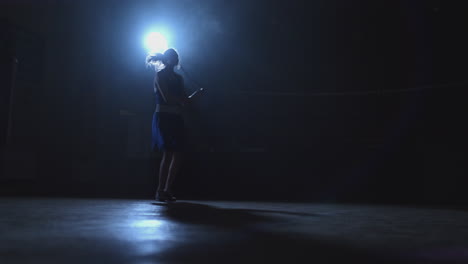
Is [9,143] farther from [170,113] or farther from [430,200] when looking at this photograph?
[430,200]

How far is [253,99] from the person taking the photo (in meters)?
5.01

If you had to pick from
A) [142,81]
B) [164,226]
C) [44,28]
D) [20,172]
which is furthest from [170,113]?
[44,28]

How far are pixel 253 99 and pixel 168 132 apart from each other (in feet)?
6.79

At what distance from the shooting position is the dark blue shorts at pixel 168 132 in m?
3.10

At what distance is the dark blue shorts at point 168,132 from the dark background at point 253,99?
3.28ft

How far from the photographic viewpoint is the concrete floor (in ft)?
3.96

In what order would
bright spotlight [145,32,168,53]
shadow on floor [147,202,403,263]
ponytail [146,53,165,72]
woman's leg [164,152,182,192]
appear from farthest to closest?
bright spotlight [145,32,168,53] → ponytail [146,53,165,72] → woman's leg [164,152,182,192] → shadow on floor [147,202,403,263]

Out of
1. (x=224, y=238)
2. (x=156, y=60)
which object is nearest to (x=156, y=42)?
(x=156, y=60)

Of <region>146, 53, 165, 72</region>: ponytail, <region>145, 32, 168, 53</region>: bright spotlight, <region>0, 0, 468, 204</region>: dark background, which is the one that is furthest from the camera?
<region>145, 32, 168, 53</region>: bright spotlight

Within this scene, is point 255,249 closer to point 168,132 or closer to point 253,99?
point 168,132

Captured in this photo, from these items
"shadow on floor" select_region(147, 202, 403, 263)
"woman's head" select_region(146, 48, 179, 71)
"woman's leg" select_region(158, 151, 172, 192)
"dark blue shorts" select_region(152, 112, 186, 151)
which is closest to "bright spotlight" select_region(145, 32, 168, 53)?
"woman's head" select_region(146, 48, 179, 71)

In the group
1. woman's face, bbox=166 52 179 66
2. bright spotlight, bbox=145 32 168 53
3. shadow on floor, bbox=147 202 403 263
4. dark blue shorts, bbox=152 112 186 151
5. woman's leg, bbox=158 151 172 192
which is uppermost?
bright spotlight, bbox=145 32 168 53

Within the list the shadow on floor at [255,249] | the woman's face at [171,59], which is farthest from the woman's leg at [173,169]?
the shadow on floor at [255,249]

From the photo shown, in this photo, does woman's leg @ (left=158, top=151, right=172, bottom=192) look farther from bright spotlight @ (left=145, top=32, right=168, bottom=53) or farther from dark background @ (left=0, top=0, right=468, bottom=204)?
bright spotlight @ (left=145, top=32, right=168, bottom=53)
